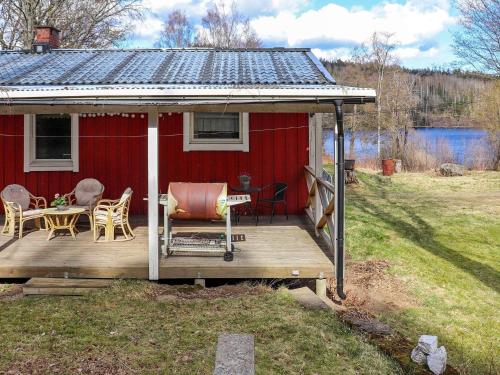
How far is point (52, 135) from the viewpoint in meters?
8.07

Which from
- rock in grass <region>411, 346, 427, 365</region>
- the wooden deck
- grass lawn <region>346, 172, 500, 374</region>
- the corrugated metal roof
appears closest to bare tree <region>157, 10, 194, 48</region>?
grass lawn <region>346, 172, 500, 374</region>

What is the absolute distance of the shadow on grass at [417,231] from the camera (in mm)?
7082

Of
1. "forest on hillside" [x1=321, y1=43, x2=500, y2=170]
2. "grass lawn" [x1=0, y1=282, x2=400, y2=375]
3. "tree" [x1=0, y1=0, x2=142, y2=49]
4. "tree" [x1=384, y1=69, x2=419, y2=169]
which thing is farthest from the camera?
"tree" [x1=384, y1=69, x2=419, y2=169]

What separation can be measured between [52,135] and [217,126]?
2752mm

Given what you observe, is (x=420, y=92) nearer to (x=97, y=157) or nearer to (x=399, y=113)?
(x=399, y=113)

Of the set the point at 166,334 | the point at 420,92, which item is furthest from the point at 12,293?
the point at 420,92

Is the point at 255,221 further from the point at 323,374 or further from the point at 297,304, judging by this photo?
the point at 323,374

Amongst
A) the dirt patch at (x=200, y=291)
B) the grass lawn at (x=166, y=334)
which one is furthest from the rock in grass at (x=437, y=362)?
the dirt patch at (x=200, y=291)

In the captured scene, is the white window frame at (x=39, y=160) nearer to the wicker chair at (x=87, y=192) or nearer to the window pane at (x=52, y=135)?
the window pane at (x=52, y=135)

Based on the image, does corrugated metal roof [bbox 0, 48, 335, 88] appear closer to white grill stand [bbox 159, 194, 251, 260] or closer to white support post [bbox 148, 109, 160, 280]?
white support post [bbox 148, 109, 160, 280]

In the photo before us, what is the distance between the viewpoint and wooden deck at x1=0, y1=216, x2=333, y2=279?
5234 mm

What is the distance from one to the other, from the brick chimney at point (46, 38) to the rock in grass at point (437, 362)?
25.4ft

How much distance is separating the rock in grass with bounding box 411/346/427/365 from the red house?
5.37 feet

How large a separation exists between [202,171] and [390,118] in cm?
1753
